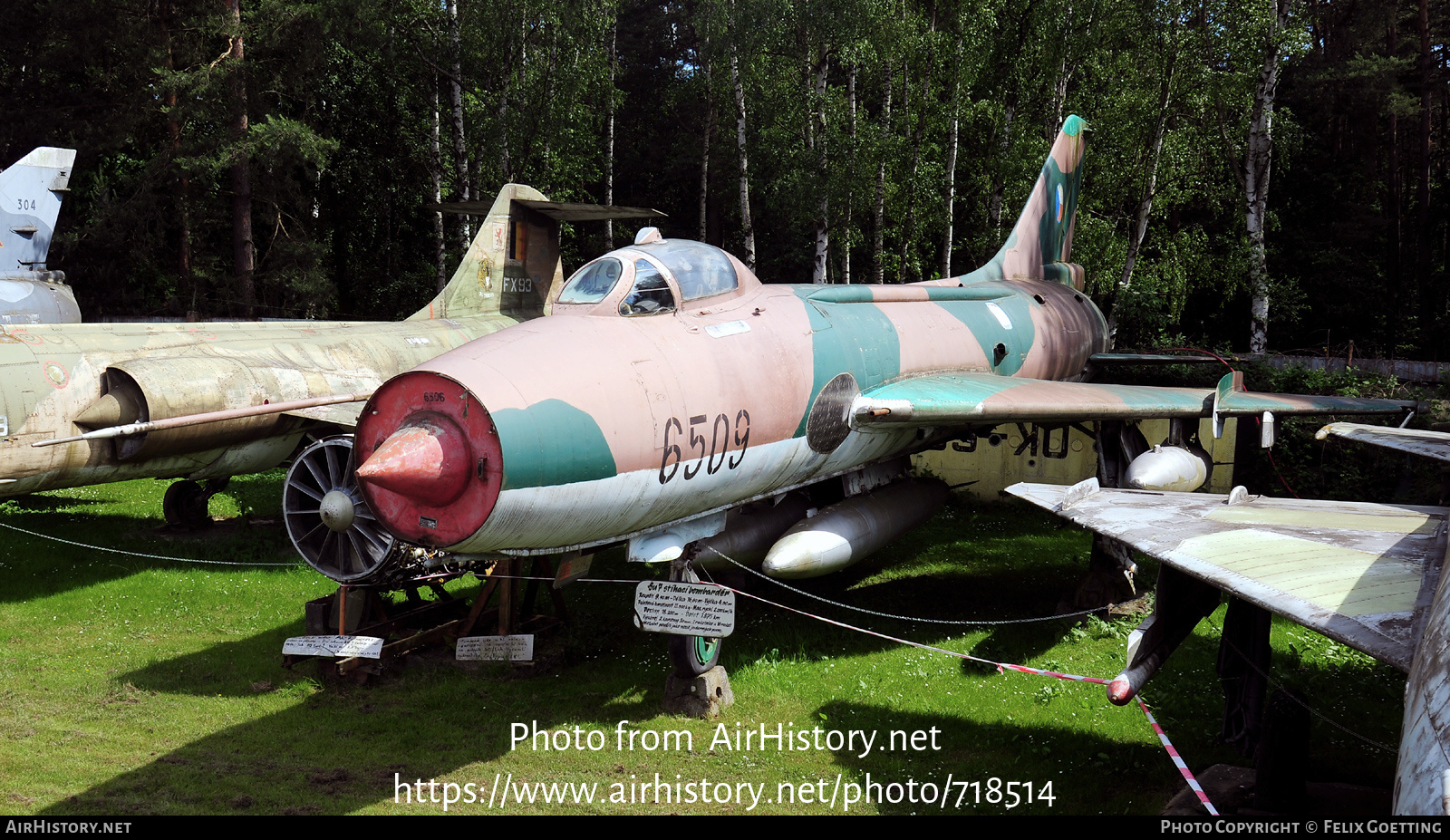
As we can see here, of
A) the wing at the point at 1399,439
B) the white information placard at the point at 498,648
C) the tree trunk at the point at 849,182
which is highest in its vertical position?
the tree trunk at the point at 849,182

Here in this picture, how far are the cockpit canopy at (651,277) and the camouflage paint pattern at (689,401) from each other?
0.04m

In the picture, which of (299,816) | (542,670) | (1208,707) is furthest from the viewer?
(542,670)

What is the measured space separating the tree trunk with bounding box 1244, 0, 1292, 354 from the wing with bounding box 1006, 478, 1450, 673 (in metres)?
12.9

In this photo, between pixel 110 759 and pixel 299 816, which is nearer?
pixel 299 816

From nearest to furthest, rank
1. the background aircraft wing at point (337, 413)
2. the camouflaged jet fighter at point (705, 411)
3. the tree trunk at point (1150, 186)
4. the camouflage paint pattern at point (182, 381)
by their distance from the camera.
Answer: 1. the camouflaged jet fighter at point (705, 411)
2. the camouflage paint pattern at point (182, 381)
3. the background aircraft wing at point (337, 413)
4. the tree trunk at point (1150, 186)

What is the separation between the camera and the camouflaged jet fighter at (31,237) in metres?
16.4

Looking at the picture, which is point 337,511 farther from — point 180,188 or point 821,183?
point 180,188

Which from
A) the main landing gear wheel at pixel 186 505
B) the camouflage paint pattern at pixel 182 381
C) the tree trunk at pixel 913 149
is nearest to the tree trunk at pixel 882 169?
the tree trunk at pixel 913 149

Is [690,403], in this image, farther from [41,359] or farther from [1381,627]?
[41,359]

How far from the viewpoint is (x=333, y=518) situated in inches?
301

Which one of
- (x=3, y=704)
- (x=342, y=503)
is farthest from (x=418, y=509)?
(x=3, y=704)

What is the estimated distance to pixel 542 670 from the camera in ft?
27.5

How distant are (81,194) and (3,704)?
30.5 m

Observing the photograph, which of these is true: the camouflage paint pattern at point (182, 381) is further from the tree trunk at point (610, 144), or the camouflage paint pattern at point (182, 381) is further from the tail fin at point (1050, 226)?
the tree trunk at point (610, 144)
